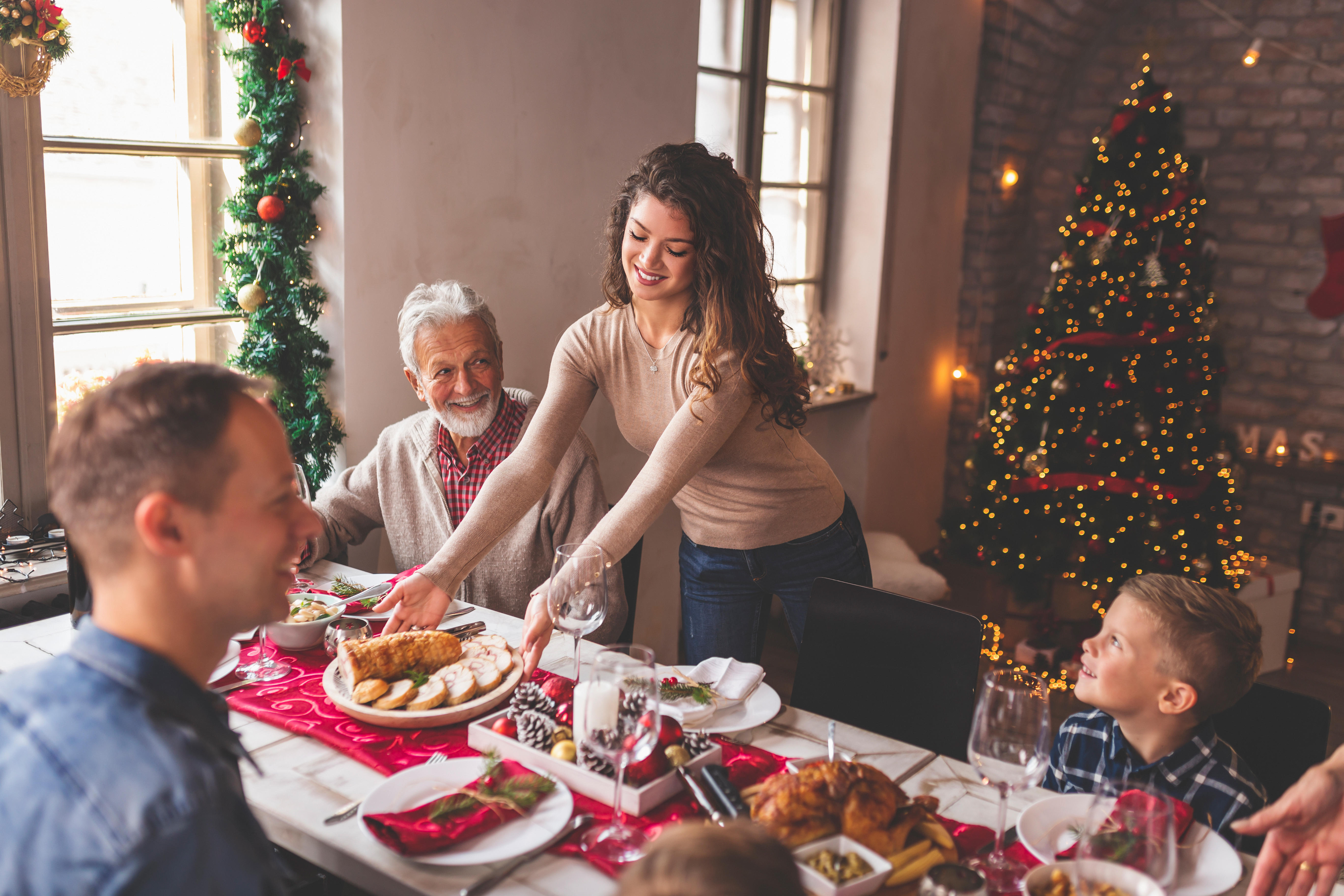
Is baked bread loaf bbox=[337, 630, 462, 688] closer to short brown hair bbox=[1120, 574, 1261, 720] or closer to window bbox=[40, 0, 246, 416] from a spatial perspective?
short brown hair bbox=[1120, 574, 1261, 720]

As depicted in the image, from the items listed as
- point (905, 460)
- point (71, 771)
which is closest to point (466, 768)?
point (71, 771)

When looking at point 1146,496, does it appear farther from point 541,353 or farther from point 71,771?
point 71,771

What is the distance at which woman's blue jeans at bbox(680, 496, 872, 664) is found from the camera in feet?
7.22

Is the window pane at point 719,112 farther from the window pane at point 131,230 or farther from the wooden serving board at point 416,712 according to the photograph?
the wooden serving board at point 416,712

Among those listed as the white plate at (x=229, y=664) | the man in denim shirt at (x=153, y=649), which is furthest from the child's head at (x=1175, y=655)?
the white plate at (x=229, y=664)

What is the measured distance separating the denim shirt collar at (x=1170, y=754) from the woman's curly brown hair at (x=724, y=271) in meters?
0.82

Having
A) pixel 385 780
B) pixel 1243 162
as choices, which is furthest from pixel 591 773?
pixel 1243 162

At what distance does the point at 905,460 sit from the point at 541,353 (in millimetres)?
2273

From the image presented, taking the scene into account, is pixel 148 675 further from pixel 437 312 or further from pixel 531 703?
pixel 437 312

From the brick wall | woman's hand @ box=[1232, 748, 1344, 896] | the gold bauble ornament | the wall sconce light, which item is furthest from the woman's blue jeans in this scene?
the wall sconce light

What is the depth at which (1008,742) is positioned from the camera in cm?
117

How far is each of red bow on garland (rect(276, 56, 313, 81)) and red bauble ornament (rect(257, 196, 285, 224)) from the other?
0.89ft

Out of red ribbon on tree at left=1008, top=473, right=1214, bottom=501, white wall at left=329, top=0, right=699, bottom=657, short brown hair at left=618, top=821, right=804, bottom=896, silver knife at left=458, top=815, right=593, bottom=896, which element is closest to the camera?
short brown hair at left=618, top=821, right=804, bottom=896

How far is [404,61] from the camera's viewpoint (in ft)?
8.29
